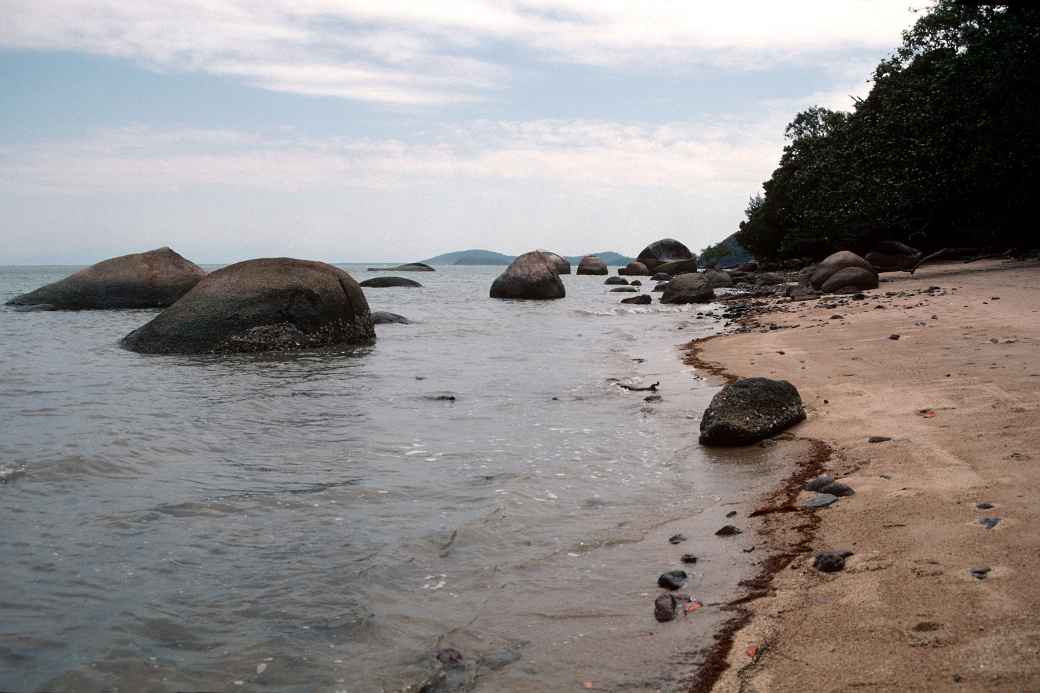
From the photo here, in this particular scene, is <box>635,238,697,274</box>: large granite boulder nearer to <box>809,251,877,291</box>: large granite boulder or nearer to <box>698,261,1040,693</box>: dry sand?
<box>809,251,877,291</box>: large granite boulder

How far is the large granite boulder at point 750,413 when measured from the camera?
646 cm

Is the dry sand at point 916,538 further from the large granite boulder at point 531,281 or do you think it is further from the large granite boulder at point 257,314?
the large granite boulder at point 531,281

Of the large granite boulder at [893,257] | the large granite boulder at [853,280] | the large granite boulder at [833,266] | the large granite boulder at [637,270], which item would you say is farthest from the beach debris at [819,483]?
the large granite boulder at [637,270]

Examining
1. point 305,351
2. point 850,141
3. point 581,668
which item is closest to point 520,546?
point 581,668

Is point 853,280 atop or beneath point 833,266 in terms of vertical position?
beneath

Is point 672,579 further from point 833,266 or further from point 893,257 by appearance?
point 893,257

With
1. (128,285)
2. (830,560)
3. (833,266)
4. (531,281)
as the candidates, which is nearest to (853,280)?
(833,266)

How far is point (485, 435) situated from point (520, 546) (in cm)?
280

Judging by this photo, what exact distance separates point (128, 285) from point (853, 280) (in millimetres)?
19089

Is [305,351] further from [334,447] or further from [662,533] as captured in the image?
[662,533]

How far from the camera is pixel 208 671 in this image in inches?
120

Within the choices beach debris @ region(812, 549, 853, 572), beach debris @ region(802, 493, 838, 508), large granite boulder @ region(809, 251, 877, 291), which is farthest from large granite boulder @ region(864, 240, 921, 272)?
beach debris @ region(812, 549, 853, 572)

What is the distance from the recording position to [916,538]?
3824 millimetres

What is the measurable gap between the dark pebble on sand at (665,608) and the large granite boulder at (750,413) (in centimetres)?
306
